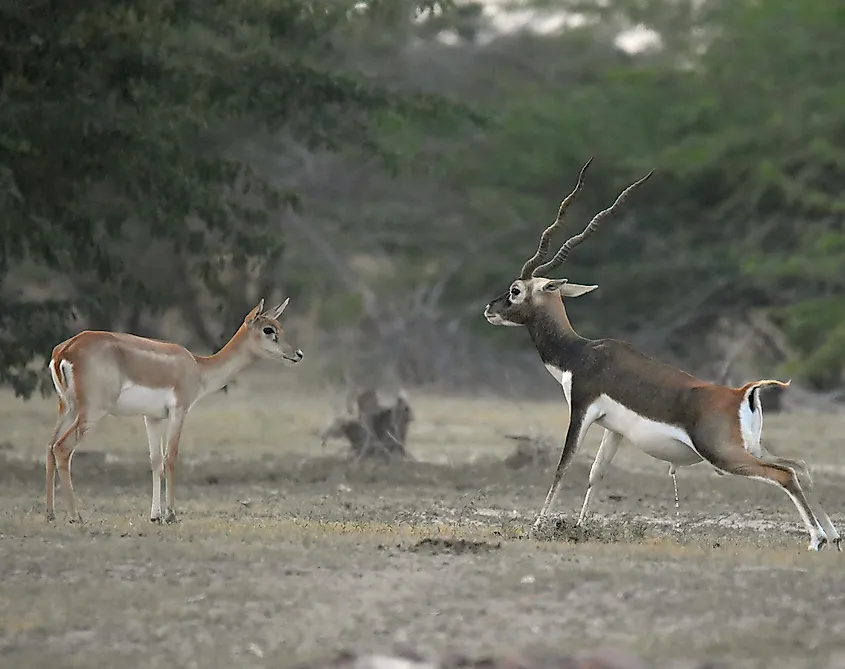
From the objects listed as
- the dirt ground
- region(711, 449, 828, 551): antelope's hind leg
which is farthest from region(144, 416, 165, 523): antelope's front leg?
region(711, 449, 828, 551): antelope's hind leg

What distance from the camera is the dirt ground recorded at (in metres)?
7.02

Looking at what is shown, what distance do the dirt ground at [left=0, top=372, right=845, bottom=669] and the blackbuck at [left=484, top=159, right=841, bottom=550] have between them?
446 mm

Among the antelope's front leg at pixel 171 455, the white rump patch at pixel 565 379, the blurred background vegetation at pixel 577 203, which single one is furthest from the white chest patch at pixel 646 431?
the blurred background vegetation at pixel 577 203

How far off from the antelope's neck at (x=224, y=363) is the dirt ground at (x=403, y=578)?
36.5 inches

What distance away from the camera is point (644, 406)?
10.4 metres

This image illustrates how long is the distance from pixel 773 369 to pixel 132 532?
2373cm

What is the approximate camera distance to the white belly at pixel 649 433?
10.3 meters

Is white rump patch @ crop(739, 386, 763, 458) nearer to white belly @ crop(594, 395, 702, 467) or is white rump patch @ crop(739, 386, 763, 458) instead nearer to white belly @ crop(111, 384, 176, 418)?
white belly @ crop(594, 395, 702, 467)

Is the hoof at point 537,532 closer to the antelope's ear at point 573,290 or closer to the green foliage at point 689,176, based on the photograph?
the antelope's ear at point 573,290

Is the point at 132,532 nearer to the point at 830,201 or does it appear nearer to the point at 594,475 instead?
the point at 594,475

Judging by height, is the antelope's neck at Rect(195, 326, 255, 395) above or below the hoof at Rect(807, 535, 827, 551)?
above

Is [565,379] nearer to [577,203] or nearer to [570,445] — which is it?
[570,445]

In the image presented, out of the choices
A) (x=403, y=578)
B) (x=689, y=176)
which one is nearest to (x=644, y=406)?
(x=403, y=578)

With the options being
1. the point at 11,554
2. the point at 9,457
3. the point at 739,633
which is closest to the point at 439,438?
the point at 9,457
